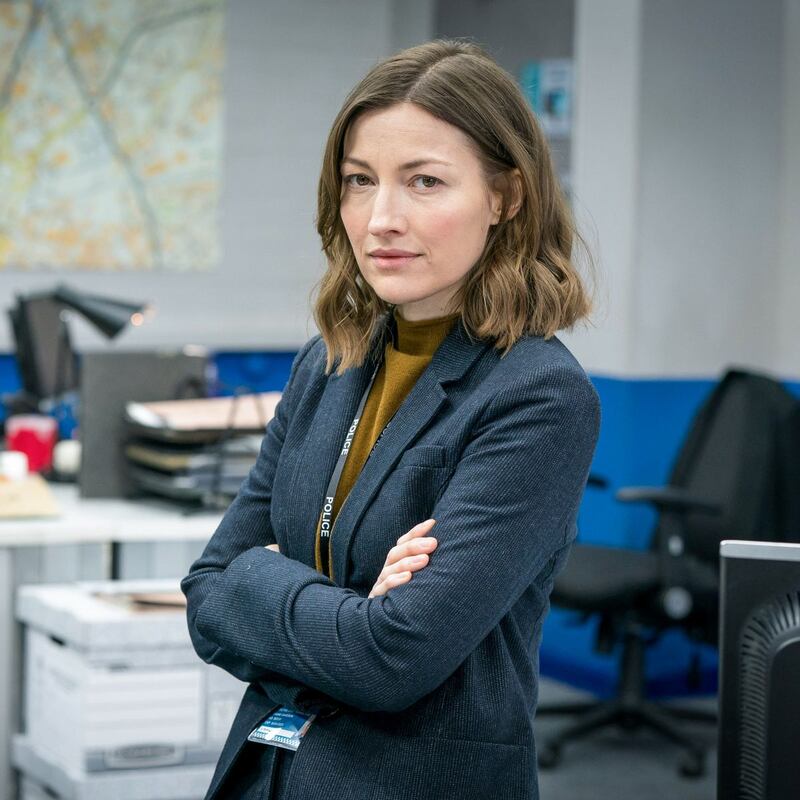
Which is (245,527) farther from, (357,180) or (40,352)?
(40,352)

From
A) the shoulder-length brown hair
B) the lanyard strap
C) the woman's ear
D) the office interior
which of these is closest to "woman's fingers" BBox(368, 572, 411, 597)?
the lanyard strap

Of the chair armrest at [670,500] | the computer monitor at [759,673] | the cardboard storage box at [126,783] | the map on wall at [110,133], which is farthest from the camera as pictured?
the map on wall at [110,133]

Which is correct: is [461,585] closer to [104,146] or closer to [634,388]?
[634,388]

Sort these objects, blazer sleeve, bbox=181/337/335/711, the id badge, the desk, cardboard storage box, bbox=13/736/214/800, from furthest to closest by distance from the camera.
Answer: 1. the desk
2. cardboard storage box, bbox=13/736/214/800
3. blazer sleeve, bbox=181/337/335/711
4. the id badge

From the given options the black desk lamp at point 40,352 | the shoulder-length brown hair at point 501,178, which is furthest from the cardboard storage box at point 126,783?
the black desk lamp at point 40,352

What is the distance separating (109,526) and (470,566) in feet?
5.26

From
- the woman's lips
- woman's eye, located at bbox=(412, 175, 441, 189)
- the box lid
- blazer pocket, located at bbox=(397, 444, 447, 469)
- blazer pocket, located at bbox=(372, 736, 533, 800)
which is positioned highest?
woman's eye, located at bbox=(412, 175, 441, 189)

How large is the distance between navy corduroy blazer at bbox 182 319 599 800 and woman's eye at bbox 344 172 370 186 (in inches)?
7.3

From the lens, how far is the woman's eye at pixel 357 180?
1.40 metres

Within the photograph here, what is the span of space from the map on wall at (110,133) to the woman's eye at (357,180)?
4111mm

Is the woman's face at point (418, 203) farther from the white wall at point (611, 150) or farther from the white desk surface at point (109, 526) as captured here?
the white wall at point (611, 150)

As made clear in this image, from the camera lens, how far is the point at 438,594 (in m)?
1.28

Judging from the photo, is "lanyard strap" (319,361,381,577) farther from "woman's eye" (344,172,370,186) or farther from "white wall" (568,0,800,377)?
"white wall" (568,0,800,377)

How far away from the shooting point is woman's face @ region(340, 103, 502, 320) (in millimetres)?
1348
